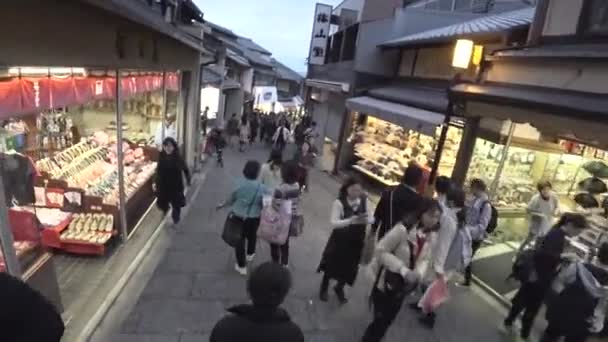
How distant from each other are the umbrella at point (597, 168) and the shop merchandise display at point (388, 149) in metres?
3.93

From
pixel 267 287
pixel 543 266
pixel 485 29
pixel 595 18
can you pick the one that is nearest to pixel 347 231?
pixel 543 266

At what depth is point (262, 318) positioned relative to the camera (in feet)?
7.57

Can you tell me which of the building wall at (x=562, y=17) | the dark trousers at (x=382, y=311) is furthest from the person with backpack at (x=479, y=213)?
the building wall at (x=562, y=17)

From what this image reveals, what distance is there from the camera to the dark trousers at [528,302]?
5.23m

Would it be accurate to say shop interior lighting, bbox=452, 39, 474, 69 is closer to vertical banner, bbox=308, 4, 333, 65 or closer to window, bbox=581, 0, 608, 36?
window, bbox=581, 0, 608, 36

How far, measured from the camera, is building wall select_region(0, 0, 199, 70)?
3510mm

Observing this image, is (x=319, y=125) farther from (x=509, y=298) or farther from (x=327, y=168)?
(x=509, y=298)

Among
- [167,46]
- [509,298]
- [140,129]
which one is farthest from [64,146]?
[509,298]

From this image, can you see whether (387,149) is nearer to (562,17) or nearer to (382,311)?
(562,17)

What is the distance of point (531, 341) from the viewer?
561cm

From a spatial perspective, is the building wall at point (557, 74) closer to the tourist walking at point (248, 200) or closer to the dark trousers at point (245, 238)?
the tourist walking at point (248, 200)

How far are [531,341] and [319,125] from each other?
51.3 feet

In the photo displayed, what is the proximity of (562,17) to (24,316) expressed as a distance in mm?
8187

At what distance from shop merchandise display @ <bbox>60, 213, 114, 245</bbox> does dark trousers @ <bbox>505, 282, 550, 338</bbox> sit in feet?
21.1
